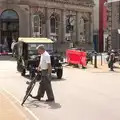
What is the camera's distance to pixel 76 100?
15.7 m

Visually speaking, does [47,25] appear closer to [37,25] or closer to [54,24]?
[37,25]

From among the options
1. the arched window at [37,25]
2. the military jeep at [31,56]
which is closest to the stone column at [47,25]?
the arched window at [37,25]

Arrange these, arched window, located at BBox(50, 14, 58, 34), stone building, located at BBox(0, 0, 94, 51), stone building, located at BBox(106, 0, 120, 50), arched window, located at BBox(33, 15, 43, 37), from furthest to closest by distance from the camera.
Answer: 1. arched window, located at BBox(50, 14, 58, 34)
2. arched window, located at BBox(33, 15, 43, 37)
3. stone building, located at BBox(0, 0, 94, 51)
4. stone building, located at BBox(106, 0, 120, 50)

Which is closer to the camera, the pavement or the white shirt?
the pavement

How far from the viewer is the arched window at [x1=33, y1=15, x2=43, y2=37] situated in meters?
58.2

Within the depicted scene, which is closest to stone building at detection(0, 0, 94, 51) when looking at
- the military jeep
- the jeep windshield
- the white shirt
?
the military jeep

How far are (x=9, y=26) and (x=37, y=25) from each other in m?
3.95

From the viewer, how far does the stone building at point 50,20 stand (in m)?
55.8

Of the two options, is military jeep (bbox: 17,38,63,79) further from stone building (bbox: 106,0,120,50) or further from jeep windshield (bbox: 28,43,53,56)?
stone building (bbox: 106,0,120,50)

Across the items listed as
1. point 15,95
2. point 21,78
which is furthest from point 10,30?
point 15,95

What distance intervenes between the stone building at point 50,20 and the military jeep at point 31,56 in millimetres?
29362

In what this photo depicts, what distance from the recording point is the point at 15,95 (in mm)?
17219

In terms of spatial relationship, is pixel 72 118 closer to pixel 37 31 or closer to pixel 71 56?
pixel 71 56

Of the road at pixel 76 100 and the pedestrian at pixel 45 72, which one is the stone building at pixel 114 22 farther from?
the pedestrian at pixel 45 72
